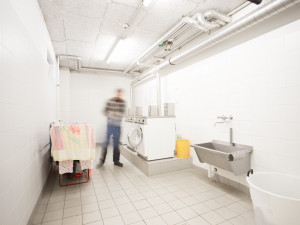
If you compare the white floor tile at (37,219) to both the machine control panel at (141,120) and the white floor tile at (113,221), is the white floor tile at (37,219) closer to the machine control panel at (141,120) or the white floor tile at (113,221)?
the white floor tile at (113,221)

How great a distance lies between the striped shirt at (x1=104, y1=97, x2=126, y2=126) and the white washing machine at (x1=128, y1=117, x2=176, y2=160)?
0.46 m

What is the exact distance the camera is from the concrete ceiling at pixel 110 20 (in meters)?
2.47

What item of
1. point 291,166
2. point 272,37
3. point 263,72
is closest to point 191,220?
point 291,166

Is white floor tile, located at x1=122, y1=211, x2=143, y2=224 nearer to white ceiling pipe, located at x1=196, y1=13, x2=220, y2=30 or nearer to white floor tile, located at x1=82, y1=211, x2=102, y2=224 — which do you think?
white floor tile, located at x1=82, y1=211, x2=102, y2=224

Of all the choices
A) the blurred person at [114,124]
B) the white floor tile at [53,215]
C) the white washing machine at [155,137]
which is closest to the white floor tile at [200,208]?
the white washing machine at [155,137]

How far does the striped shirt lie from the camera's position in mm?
3230

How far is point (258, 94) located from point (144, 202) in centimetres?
225

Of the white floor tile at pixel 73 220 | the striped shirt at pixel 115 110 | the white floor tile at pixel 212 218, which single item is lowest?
the white floor tile at pixel 212 218

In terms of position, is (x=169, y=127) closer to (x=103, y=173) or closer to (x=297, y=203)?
(x=103, y=173)

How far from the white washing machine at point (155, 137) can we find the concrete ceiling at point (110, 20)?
1832mm

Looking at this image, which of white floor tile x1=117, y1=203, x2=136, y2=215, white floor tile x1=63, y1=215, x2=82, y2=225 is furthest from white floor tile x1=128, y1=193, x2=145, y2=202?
white floor tile x1=63, y1=215, x2=82, y2=225

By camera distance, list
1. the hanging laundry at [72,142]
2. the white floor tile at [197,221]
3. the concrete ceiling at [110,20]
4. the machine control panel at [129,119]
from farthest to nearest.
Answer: the machine control panel at [129,119] < the concrete ceiling at [110,20] < the hanging laundry at [72,142] < the white floor tile at [197,221]

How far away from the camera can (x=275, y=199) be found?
1.40 metres

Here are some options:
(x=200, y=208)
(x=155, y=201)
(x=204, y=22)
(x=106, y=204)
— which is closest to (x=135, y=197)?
(x=155, y=201)
